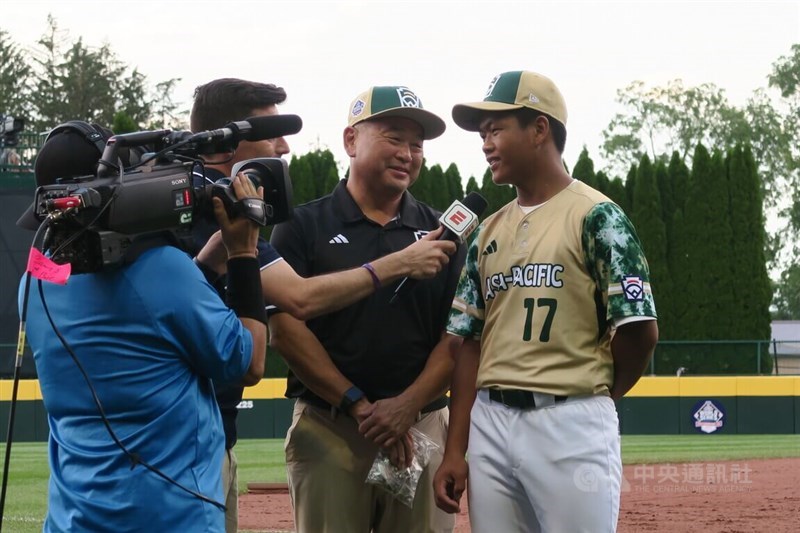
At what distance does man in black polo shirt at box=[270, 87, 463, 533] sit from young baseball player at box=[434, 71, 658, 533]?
347mm

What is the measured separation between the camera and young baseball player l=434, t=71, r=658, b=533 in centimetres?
379

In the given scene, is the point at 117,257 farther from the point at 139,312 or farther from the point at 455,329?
the point at 455,329

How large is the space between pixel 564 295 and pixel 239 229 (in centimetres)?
118

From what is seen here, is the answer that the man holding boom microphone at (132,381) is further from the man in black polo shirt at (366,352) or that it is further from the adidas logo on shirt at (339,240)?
the adidas logo on shirt at (339,240)

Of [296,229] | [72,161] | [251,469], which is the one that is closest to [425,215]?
[296,229]

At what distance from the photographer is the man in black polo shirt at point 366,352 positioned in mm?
4367

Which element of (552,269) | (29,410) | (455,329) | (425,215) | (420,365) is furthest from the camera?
(29,410)

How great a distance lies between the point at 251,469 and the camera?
14672mm

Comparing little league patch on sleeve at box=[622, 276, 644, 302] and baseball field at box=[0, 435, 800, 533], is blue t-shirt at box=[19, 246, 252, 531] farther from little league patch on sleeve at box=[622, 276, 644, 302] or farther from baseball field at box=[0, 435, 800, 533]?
baseball field at box=[0, 435, 800, 533]

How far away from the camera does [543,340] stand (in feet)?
12.8

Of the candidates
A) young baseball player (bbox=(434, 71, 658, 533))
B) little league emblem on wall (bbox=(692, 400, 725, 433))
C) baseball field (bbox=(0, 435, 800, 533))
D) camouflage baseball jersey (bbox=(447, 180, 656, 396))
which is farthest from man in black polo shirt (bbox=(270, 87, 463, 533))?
little league emblem on wall (bbox=(692, 400, 725, 433))

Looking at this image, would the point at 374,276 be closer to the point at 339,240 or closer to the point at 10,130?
the point at 339,240

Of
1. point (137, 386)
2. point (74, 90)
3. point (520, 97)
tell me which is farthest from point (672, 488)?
point (74, 90)

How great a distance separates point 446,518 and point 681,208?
29465mm
